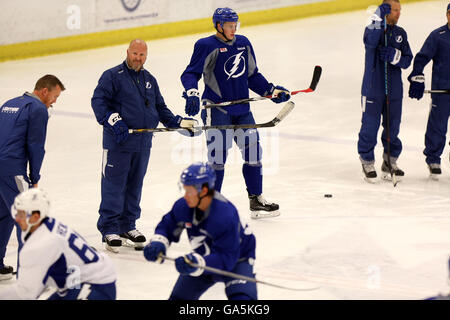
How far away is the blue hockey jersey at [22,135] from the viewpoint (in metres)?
6.34

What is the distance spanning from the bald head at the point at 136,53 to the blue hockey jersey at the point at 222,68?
2.78 ft

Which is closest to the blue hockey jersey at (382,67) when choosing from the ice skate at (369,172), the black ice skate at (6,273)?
the ice skate at (369,172)

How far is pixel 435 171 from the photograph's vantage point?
30.3 feet

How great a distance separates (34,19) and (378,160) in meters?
5.91

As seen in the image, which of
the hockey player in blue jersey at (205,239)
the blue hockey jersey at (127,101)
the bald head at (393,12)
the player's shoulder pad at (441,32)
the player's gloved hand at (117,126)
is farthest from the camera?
the player's shoulder pad at (441,32)

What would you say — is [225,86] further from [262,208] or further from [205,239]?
[205,239]

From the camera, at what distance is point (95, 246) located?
7.39 meters

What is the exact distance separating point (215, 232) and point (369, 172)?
13.7 ft

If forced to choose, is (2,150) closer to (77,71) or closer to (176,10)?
(77,71)

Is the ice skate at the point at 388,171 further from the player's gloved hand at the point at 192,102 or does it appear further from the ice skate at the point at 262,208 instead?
the player's gloved hand at the point at 192,102

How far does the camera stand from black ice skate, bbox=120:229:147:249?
730 centimetres

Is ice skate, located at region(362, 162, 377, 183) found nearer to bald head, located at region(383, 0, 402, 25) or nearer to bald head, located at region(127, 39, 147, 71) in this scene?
bald head, located at region(383, 0, 402, 25)
